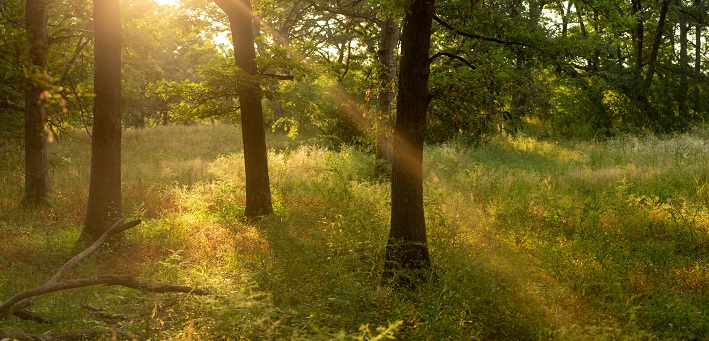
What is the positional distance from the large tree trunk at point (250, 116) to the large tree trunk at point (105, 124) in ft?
7.77

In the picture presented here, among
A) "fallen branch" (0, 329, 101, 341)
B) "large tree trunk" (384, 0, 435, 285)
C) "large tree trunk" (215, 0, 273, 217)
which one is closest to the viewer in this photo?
"fallen branch" (0, 329, 101, 341)

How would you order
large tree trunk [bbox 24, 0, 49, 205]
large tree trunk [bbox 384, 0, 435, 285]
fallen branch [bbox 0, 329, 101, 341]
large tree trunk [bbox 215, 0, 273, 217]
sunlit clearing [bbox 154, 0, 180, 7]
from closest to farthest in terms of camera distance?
1. fallen branch [bbox 0, 329, 101, 341]
2. large tree trunk [bbox 384, 0, 435, 285]
3. large tree trunk [bbox 215, 0, 273, 217]
4. sunlit clearing [bbox 154, 0, 180, 7]
5. large tree trunk [bbox 24, 0, 49, 205]

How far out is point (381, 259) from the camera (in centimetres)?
798

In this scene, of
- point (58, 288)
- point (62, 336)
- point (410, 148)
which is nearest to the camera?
point (62, 336)

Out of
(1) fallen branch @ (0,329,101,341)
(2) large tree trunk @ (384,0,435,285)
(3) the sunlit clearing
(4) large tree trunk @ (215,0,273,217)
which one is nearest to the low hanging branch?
(1) fallen branch @ (0,329,101,341)

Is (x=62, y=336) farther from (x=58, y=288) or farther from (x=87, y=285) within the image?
(x=87, y=285)

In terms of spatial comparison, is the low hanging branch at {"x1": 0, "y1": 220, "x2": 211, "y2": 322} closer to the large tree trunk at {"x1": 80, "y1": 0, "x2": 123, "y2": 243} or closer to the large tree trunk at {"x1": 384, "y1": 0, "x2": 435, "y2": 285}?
the large tree trunk at {"x1": 384, "y1": 0, "x2": 435, "y2": 285}

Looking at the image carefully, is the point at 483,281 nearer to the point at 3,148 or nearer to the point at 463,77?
the point at 463,77

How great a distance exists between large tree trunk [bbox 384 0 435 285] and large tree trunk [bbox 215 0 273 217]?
4563mm

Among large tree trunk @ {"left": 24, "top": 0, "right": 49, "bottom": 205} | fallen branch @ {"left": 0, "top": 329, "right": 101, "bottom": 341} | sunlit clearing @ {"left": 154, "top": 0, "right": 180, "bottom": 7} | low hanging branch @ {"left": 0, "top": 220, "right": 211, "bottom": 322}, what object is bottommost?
fallen branch @ {"left": 0, "top": 329, "right": 101, "bottom": 341}

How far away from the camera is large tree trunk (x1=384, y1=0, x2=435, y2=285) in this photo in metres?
7.30

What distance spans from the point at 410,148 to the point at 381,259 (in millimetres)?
1855

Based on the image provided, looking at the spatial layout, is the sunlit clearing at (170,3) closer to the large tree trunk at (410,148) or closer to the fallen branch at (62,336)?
the large tree trunk at (410,148)

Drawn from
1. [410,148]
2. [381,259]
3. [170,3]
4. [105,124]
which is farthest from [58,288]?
[170,3]
